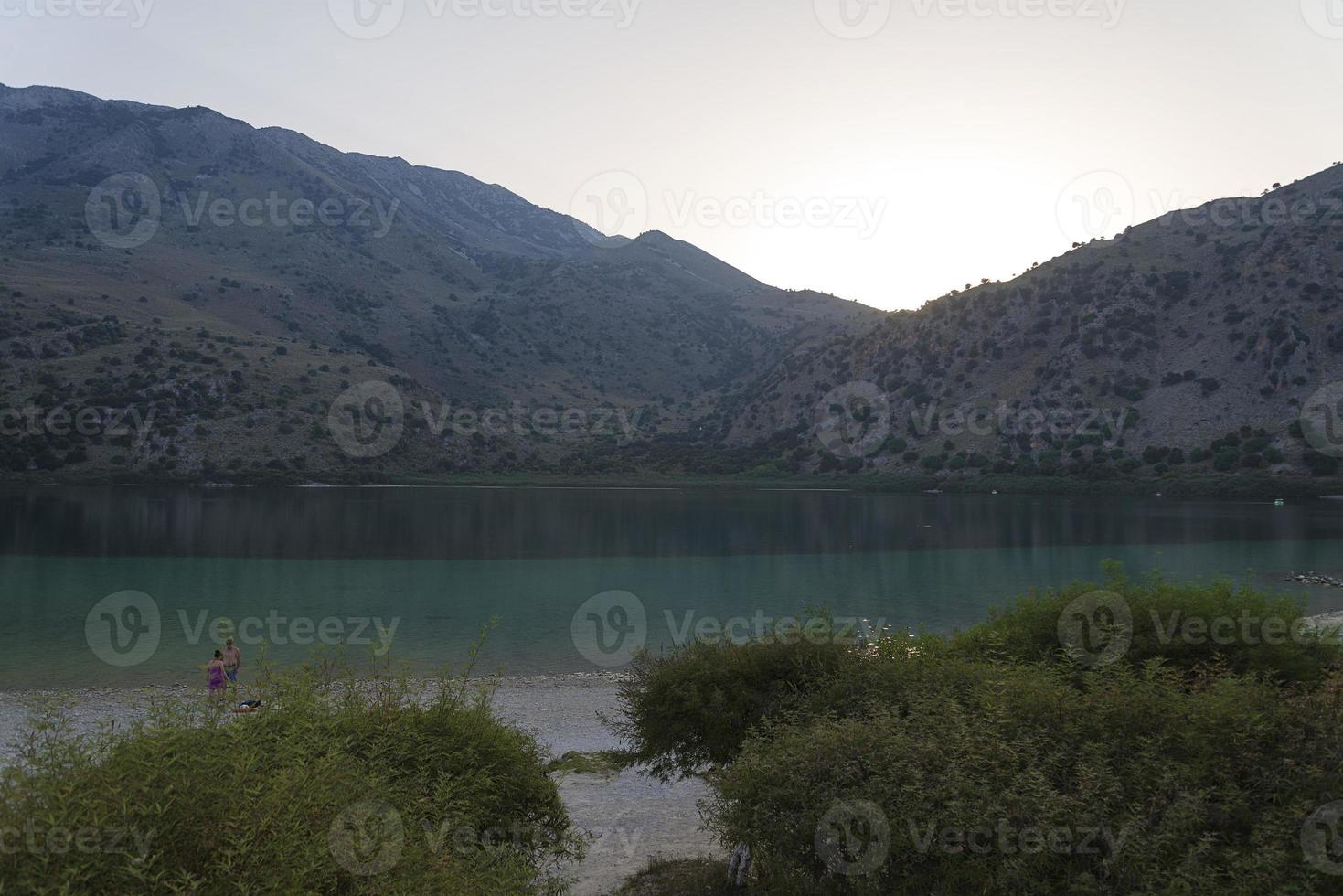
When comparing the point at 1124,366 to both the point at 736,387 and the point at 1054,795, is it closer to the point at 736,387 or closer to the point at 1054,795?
the point at 736,387

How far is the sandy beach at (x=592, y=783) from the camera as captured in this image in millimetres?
10992

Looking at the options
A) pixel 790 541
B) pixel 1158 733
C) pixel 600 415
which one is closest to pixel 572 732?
pixel 1158 733

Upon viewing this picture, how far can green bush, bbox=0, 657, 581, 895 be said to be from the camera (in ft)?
13.5

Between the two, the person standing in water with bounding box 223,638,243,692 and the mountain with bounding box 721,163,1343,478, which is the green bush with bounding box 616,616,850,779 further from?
the mountain with bounding box 721,163,1343,478

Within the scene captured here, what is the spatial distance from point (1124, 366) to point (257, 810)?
12385 centimetres

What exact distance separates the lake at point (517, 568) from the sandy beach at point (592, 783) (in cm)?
238

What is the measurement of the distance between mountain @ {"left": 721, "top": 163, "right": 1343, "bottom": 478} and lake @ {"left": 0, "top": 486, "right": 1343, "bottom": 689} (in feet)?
42.9

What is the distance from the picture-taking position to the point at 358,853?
15.6ft

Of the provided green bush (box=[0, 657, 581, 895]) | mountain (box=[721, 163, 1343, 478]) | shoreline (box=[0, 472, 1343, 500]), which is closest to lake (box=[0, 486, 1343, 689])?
green bush (box=[0, 657, 581, 895])

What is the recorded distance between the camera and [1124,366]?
111m

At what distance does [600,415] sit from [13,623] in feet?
452

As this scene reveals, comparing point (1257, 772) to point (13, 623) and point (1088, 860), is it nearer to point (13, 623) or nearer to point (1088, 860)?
point (1088, 860)

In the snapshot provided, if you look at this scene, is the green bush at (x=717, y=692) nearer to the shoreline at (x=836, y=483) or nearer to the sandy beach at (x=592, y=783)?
the sandy beach at (x=592, y=783)

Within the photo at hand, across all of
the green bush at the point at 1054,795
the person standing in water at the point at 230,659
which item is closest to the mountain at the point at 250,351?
the person standing in water at the point at 230,659
